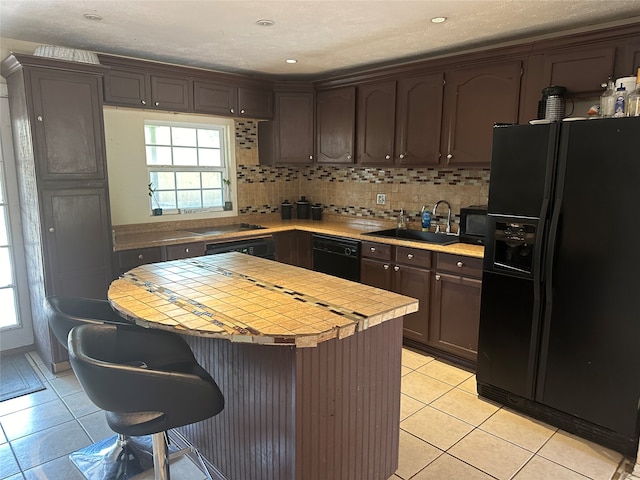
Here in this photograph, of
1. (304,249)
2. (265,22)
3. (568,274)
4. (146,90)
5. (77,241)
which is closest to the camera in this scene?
(568,274)

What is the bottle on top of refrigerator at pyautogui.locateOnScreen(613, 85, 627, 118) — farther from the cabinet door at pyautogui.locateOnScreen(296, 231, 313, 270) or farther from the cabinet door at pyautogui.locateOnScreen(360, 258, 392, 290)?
the cabinet door at pyautogui.locateOnScreen(296, 231, 313, 270)

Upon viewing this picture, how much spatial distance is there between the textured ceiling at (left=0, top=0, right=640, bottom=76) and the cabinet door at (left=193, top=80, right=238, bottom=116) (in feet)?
0.95

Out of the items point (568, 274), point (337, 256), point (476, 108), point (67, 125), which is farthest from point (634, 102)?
point (67, 125)

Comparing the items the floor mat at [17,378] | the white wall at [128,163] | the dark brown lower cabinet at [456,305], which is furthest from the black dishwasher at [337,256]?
the floor mat at [17,378]

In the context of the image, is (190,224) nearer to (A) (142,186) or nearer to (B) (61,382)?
(A) (142,186)

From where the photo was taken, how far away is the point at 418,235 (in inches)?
162

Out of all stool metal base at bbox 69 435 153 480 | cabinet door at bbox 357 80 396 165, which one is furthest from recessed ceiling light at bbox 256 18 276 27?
stool metal base at bbox 69 435 153 480

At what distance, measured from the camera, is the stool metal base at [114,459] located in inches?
88.0

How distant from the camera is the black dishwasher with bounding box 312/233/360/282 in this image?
401cm

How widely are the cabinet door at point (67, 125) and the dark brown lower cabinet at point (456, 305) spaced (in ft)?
8.80

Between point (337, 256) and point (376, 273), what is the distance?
47 centimetres

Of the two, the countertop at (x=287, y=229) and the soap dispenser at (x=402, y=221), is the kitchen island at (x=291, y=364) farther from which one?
the soap dispenser at (x=402, y=221)

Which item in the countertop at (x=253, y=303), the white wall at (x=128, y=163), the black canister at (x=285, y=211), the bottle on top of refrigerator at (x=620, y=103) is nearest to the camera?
the countertop at (x=253, y=303)

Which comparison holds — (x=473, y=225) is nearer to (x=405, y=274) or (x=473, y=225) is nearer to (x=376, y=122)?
(x=405, y=274)
